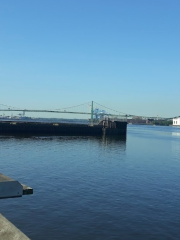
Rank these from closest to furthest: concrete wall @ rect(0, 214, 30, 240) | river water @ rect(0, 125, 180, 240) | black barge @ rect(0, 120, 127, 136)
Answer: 1. concrete wall @ rect(0, 214, 30, 240)
2. river water @ rect(0, 125, 180, 240)
3. black barge @ rect(0, 120, 127, 136)

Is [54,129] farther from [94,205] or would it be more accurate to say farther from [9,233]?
[9,233]

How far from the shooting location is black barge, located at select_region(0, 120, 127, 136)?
3337 inches

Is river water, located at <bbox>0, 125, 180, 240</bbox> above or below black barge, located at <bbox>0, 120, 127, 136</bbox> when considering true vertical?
below

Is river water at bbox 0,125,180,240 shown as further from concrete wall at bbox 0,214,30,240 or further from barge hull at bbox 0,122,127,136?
barge hull at bbox 0,122,127,136

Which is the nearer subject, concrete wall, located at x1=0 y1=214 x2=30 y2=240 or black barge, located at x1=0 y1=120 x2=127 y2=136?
concrete wall, located at x1=0 y1=214 x2=30 y2=240

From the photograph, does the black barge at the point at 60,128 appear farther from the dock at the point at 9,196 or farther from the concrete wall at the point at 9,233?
the concrete wall at the point at 9,233

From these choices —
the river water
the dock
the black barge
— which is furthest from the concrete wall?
the black barge

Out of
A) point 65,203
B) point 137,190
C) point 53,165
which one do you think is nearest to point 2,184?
point 65,203

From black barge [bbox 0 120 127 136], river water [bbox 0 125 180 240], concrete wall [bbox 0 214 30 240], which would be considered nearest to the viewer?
concrete wall [bbox 0 214 30 240]

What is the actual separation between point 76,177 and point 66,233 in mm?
12611

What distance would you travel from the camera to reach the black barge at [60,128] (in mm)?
84750

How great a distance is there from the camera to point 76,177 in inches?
1032

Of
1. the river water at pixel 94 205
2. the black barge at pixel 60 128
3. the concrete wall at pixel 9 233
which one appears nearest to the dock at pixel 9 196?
the concrete wall at pixel 9 233

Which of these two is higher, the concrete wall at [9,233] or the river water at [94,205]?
the concrete wall at [9,233]
